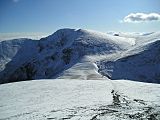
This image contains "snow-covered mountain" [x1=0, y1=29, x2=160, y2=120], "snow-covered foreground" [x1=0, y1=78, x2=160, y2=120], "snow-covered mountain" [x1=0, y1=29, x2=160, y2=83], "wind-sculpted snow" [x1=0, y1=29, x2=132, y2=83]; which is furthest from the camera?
"wind-sculpted snow" [x1=0, y1=29, x2=132, y2=83]

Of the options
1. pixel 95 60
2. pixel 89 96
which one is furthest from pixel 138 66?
pixel 89 96

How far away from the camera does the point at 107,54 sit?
138375 millimetres

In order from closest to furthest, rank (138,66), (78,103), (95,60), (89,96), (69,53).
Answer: (78,103) < (89,96) < (138,66) < (95,60) < (69,53)

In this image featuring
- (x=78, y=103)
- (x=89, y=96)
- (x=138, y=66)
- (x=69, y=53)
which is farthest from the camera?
(x=69, y=53)

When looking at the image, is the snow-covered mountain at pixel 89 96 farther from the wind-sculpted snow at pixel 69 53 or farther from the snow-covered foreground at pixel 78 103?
the wind-sculpted snow at pixel 69 53

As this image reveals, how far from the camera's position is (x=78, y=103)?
3300cm

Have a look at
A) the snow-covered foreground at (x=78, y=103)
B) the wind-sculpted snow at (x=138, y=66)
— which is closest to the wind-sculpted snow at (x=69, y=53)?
the wind-sculpted snow at (x=138, y=66)

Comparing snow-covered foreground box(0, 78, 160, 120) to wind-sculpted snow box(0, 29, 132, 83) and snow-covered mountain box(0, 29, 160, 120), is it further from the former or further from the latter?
wind-sculpted snow box(0, 29, 132, 83)

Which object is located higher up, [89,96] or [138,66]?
[138,66]

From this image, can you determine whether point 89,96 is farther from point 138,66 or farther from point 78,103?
point 138,66

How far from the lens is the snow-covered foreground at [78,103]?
26.4m

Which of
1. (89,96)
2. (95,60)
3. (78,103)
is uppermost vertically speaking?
(95,60)

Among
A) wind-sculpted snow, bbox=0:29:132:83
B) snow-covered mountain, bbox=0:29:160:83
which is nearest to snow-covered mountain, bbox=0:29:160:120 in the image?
snow-covered mountain, bbox=0:29:160:83

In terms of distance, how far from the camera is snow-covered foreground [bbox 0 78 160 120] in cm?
2636
